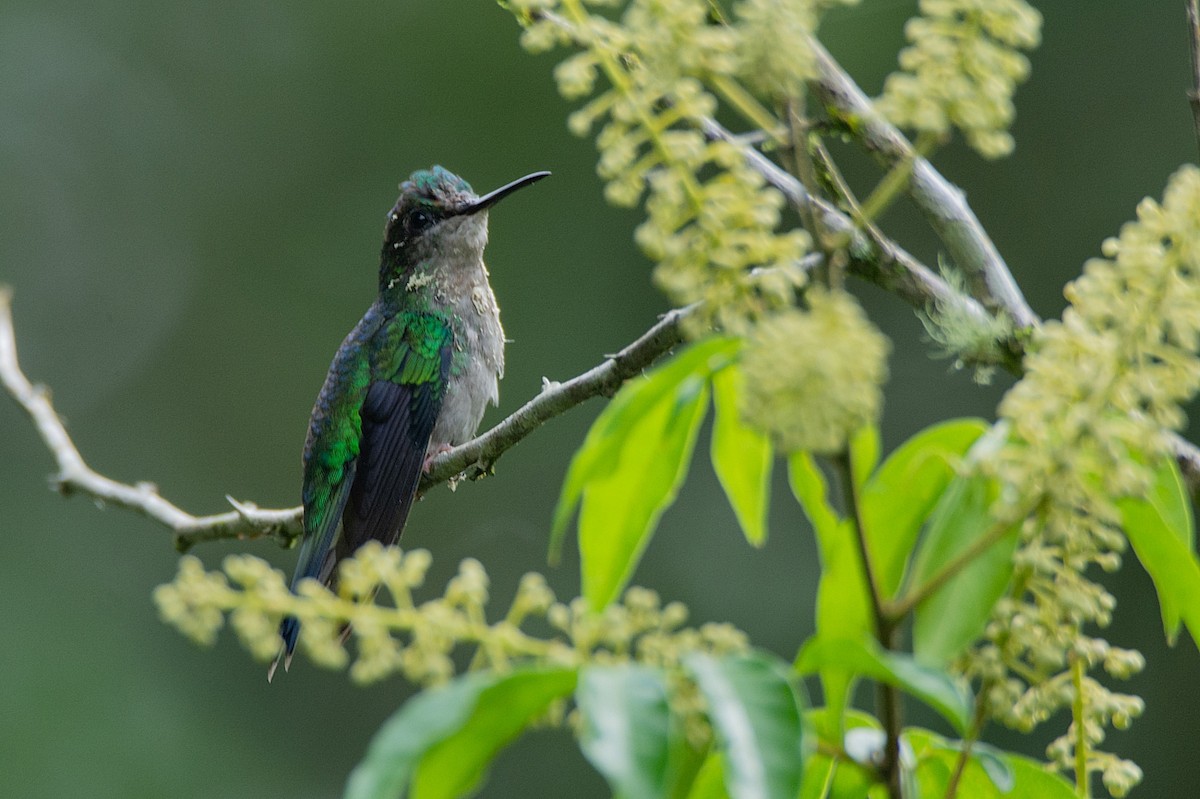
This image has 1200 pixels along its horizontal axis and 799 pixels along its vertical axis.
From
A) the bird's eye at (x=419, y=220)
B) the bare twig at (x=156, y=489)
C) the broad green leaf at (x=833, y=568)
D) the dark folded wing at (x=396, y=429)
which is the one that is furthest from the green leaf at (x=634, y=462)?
the bird's eye at (x=419, y=220)

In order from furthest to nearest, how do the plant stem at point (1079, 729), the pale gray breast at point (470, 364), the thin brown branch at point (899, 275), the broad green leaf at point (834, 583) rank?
1. the pale gray breast at point (470, 364)
2. the thin brown branch at point (899, 275)
3. the plant stem at point (1079, 729)
4. the broad green leaf at point (834, 583)

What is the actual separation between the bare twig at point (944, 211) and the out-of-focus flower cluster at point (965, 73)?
4.15 ft

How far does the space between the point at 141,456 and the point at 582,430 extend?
187 inches

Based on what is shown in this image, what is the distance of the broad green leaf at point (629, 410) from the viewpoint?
4.11ft

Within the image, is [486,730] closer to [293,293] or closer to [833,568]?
[833,568]

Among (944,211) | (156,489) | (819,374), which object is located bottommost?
(819,374)

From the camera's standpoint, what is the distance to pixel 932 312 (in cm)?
230

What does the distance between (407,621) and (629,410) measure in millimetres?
341

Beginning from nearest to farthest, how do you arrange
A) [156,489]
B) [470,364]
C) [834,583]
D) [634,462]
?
[834,583] → [634,462] → [156,489] → [470,364]

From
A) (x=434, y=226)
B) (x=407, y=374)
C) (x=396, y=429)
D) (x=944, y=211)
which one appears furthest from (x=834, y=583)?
(x=434, y=226)

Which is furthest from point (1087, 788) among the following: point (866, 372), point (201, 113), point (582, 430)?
point (201, 113)

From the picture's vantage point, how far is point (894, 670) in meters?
1.01

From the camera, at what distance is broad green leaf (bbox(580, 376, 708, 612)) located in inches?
49.8

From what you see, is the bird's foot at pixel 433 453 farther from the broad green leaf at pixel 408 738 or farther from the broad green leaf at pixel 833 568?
the broad green leaf at pixel 408 738
